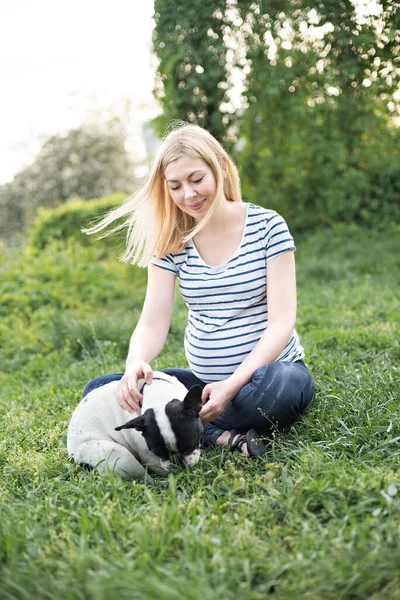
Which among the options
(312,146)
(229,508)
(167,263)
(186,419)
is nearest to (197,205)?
(167,263)

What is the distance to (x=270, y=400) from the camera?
259 cm

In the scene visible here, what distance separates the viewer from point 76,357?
502 centimetres

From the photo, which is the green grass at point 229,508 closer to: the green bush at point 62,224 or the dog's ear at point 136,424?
the dog's ear at point 136,424

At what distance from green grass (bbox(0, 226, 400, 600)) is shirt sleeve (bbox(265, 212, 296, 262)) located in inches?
31.1

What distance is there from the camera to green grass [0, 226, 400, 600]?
1.62 meters

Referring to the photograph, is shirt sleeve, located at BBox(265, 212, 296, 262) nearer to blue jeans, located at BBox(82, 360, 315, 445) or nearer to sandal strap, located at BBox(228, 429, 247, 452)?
blue jeans, located at BBox(82, 360, 315, 445)

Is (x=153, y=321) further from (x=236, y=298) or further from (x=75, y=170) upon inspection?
(x=75, y=170)

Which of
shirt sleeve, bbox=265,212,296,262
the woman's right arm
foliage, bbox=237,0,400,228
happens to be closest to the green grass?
the woman's right arm

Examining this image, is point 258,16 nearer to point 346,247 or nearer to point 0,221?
point 346,247

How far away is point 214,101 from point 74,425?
6642mm

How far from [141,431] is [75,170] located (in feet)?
49.3

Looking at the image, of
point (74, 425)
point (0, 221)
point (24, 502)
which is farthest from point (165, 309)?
point (0, 221)

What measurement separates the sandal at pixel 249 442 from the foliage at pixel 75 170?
1451cm

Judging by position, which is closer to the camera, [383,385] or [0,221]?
[383,385]
